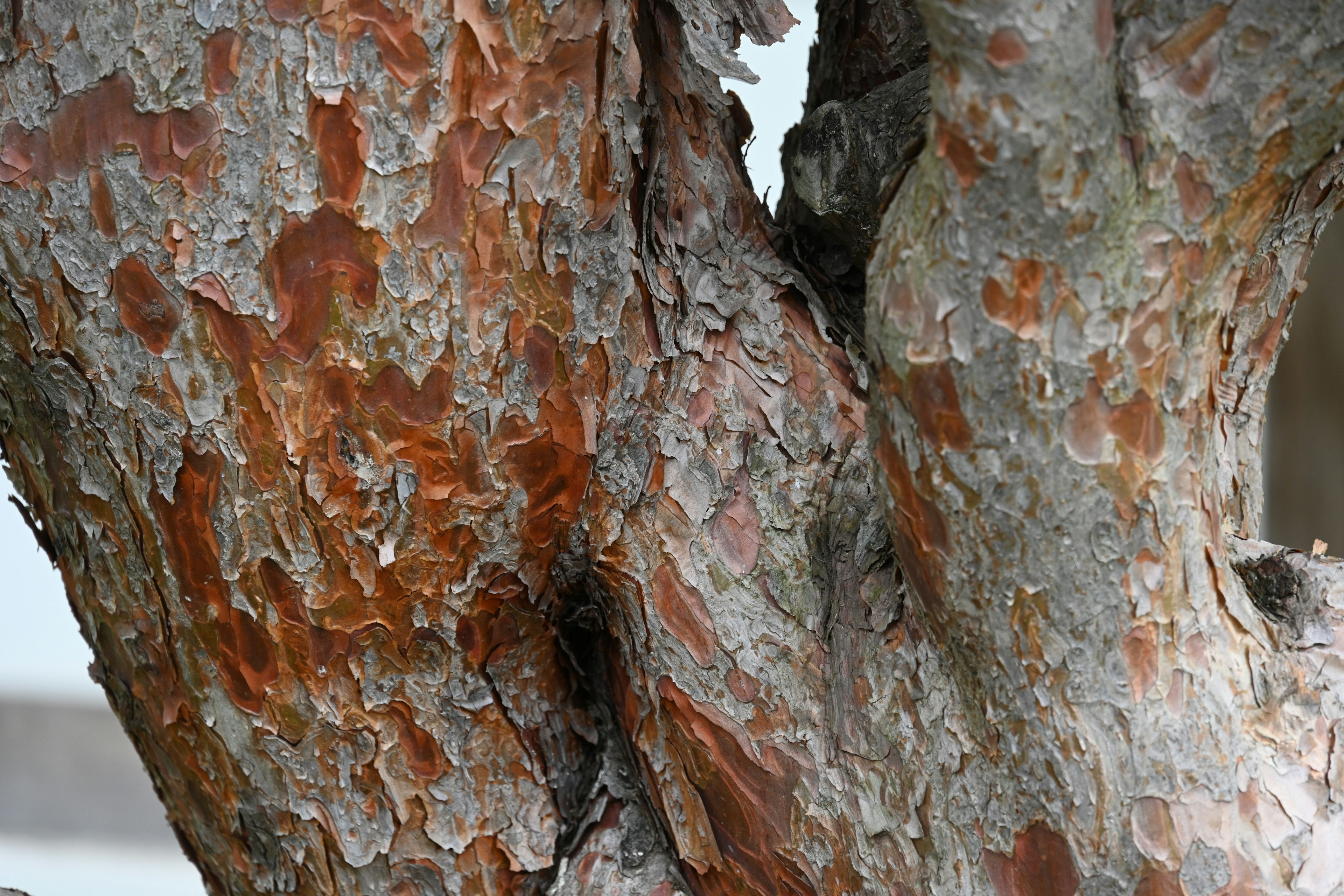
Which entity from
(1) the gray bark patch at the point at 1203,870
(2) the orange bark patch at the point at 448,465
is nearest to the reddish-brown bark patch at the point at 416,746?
(2) the orange bark patch at the point at 448,465

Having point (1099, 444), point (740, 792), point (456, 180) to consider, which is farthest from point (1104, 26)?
point (740, 792)

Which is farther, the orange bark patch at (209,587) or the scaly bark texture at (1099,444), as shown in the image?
the orange bark patch at (209,587)

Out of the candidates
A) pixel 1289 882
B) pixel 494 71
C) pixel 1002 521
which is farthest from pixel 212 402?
pixel 1289 882

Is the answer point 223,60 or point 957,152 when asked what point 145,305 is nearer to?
point 223,60

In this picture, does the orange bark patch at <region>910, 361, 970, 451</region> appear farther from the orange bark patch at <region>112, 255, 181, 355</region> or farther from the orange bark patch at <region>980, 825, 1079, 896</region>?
the orange bark patch at <region>112, 255, 181, 355</region>

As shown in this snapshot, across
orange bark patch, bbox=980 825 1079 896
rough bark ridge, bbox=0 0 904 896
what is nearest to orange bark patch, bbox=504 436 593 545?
rough bark ridge, bbox=0 0 904 896

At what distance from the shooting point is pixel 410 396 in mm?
435

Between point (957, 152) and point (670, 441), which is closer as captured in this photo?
point (957, 152)

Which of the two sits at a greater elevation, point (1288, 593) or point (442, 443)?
point (442, 443)

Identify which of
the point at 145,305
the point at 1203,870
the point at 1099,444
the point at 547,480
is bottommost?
the point at 1203,870

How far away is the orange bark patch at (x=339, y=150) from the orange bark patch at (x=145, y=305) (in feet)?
0.27

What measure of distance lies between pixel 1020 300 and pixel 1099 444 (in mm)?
61

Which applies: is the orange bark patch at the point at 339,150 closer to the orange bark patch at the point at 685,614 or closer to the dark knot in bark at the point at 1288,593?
the orange bark patch at the point at 685,614

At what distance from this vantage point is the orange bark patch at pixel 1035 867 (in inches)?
15.7
